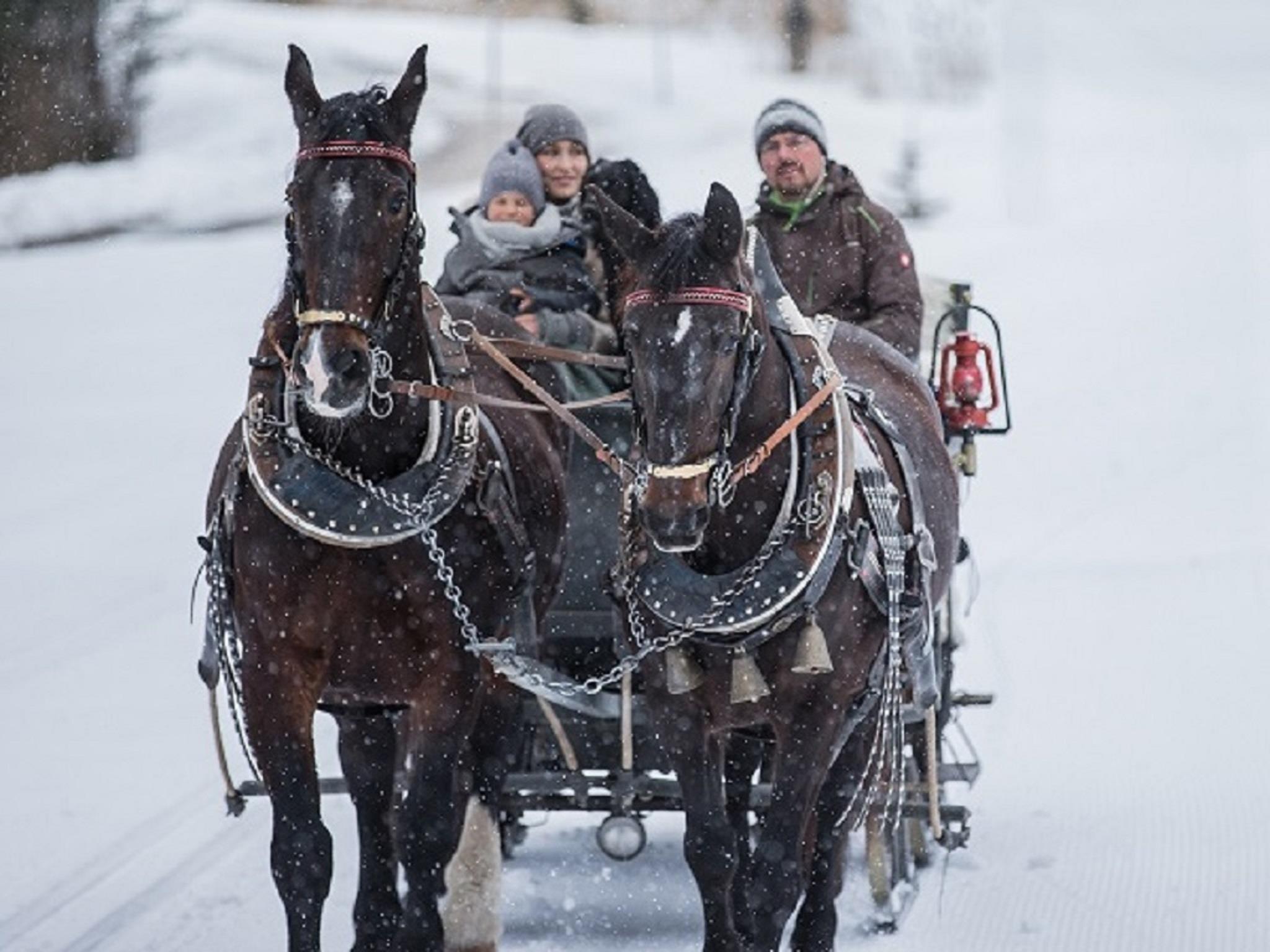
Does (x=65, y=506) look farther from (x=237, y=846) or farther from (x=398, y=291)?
(x=398, y=291)

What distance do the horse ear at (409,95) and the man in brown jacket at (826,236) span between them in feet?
6.92

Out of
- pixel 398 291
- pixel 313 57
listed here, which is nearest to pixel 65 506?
pixel 398 291

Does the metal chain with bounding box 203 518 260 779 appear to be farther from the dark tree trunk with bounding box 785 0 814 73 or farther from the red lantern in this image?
the dark tree trunk with bounding box 785 0 814 73

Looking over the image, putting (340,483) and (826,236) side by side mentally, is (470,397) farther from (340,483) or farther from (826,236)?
(826,236)

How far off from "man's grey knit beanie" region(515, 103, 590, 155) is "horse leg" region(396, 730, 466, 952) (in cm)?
275

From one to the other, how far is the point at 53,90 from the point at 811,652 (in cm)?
2256

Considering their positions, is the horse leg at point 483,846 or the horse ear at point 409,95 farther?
the horse leg at point 483,846

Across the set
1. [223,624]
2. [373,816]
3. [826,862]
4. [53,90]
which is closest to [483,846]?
[373,816]

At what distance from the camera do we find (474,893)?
697 cm

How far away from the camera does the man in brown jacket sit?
7766mm

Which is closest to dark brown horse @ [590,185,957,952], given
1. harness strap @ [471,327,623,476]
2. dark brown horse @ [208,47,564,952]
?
harness strap @ [471,327,623,476]

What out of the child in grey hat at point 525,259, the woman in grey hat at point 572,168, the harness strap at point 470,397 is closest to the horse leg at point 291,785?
the harness strap at point 470,397

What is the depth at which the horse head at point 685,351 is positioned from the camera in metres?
5.20

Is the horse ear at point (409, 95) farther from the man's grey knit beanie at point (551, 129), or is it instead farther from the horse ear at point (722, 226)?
the man's grey knit beanie at point (551, 129)
